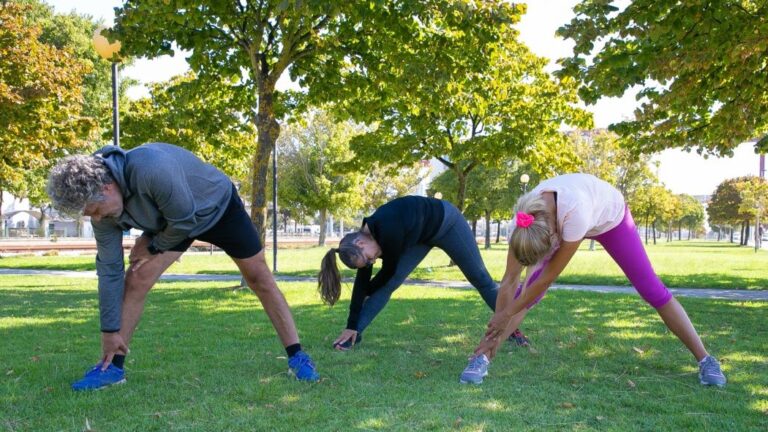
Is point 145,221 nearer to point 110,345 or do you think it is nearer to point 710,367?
point 110,345

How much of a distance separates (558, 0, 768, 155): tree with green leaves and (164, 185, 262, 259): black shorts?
5.35 m

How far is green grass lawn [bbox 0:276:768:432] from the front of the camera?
10.3ft

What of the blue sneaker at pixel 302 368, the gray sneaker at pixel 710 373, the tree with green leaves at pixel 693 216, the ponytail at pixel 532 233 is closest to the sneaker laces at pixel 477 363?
the ponytail at pixel 532 233

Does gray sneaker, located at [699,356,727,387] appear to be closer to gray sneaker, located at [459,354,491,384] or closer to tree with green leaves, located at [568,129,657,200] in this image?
gray sneaker, located at [459,354,491,384]

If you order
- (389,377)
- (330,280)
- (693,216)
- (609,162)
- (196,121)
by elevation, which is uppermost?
(609,162)

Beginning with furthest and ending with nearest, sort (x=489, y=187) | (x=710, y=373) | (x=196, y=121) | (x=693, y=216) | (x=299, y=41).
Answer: (x=693, y=216), (x=489, y=187), (x=196, y=121), (x=299, y=41), (x=710, y=373)

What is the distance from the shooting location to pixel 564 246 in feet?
11.5

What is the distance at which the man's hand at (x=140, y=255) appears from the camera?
3.81 m

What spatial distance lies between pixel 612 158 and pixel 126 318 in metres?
32.8

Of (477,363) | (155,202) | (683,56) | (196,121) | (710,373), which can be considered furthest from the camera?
(196,121)

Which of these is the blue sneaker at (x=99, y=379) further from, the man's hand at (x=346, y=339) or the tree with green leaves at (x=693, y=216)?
the tree with green leaves at (x=693, y=216)

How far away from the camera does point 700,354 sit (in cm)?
404

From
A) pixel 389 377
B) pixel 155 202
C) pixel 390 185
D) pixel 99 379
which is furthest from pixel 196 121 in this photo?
pixel 390 185

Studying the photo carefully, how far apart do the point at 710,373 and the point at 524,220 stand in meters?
1.78
